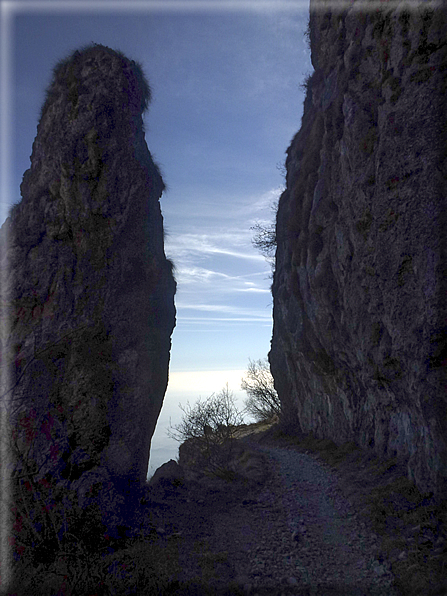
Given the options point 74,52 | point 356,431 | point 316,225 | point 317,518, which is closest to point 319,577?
point 317,518

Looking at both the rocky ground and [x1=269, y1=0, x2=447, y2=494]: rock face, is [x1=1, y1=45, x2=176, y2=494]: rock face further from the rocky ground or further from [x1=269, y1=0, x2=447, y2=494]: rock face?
[x1=269, y1=0, x2=447, y2=494]: rock face

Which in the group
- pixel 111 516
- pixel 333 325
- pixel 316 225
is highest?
pixel 316 225

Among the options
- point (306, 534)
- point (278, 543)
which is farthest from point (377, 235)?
point (278, 543)

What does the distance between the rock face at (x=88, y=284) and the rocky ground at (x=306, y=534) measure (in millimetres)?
2568

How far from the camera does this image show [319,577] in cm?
771

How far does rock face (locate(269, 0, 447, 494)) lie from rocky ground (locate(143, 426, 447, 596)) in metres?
1.39

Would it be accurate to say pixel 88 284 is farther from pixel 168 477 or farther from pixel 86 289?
pixel 168 477

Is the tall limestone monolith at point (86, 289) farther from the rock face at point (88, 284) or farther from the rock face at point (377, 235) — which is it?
the rock face at point (377, 235)

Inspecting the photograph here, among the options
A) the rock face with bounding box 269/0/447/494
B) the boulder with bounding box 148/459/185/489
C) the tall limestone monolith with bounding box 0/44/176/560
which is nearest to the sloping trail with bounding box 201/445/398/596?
the boulder with bounding box 148/459/185/489

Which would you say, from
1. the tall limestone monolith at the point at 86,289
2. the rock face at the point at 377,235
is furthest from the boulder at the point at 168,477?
the rock face at the point at 377,235

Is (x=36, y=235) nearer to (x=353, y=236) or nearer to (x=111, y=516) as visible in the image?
(x=111, y=516)

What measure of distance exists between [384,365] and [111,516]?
380 inches

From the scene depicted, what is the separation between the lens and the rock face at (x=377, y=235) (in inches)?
375

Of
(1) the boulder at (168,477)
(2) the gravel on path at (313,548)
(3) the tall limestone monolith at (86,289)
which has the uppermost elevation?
(3) the tall limestone monolith at (86,289)
